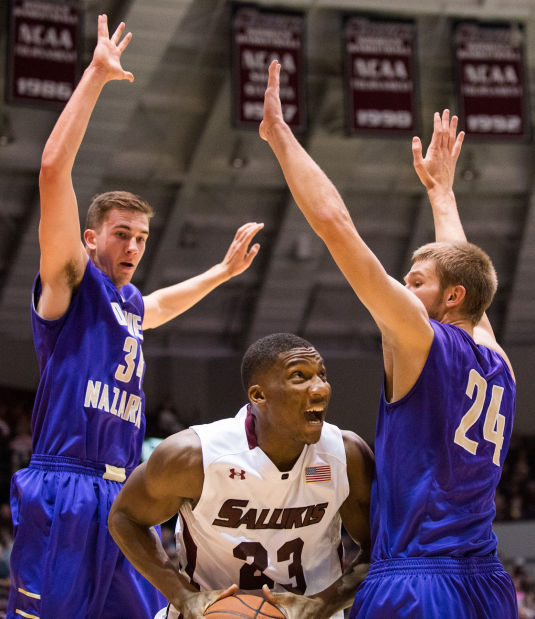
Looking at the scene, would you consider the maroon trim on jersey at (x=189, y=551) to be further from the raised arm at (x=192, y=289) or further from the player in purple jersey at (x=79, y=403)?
the raised arm at (x=192, y=289)

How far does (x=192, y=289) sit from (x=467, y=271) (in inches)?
87.1

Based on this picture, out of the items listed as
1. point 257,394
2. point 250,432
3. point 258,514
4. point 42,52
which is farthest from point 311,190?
point 42,52

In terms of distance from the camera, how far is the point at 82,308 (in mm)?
3916

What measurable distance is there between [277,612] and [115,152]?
12.6 meters

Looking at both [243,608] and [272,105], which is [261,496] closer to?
[243,608]

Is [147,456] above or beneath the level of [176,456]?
beneath

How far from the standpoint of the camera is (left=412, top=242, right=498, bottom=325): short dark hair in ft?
10.4

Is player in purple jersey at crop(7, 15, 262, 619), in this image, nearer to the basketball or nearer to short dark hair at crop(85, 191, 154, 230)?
short dark hair at crop(85, 191, 154, 230)

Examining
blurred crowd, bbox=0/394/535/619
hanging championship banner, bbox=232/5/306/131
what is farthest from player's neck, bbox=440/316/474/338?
blurred crowd, bbox=0/394/535/619

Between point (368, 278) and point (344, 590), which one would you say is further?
point (344, 590)

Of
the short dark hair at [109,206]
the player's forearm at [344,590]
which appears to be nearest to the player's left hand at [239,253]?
the short dark hair at [109,206]

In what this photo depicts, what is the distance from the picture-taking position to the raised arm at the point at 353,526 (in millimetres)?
3082

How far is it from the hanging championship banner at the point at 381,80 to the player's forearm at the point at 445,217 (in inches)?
272

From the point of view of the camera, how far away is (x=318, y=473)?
3.18 metres
